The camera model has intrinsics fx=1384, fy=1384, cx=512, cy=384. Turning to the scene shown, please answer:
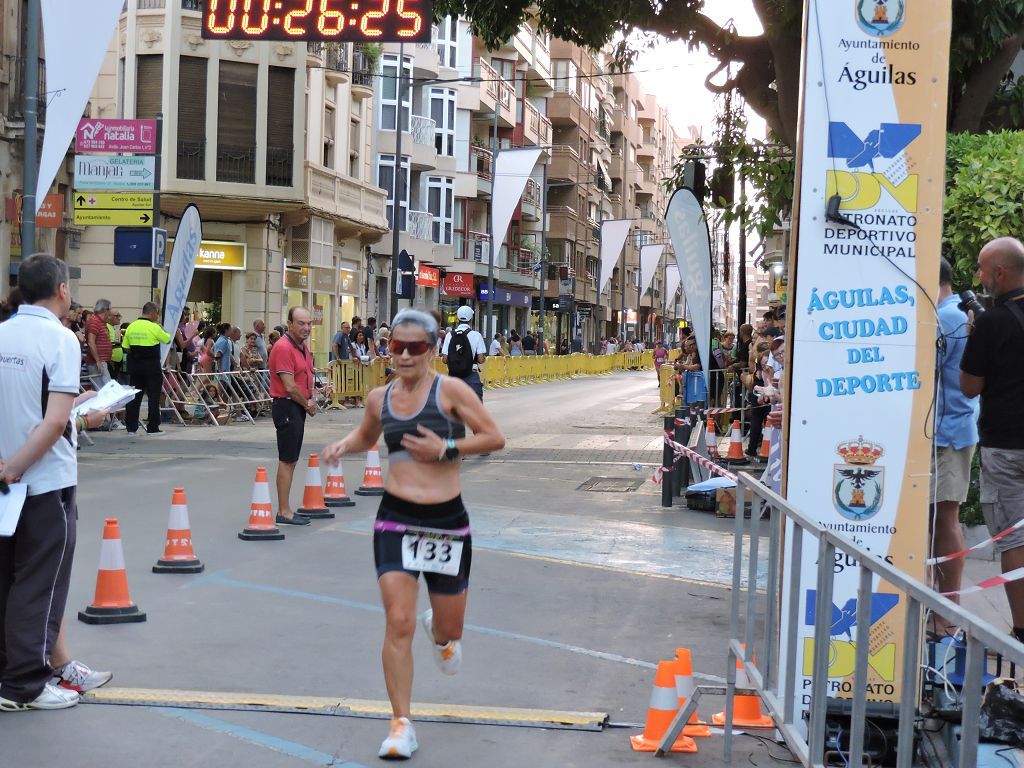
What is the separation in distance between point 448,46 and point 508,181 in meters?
20.1

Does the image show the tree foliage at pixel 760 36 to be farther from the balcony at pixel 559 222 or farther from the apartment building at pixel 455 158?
the balcony at pixel 559 222

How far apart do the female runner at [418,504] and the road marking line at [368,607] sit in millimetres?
1669

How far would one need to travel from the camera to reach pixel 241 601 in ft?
27.8

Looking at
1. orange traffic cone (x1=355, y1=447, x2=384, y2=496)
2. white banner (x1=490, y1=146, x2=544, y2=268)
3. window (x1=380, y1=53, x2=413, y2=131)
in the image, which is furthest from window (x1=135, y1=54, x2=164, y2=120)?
orange traffic cone (x1=355, y1=447, x2=384, y2=496)

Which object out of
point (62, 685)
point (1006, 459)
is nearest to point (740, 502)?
point (1006, 459)

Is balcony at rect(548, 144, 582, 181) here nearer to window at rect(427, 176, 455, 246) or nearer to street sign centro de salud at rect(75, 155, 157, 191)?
window at rect(427, 176, 455, 246)

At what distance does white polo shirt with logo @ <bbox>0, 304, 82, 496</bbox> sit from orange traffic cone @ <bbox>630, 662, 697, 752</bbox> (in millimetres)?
2594

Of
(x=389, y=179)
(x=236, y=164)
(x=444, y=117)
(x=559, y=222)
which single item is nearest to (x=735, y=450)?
(x=236, y=164)

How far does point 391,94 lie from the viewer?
50031 mm

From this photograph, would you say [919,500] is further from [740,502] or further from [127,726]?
[127,726]

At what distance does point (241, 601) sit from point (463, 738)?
3181mm

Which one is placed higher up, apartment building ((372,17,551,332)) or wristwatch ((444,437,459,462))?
apartment building ((372,17,551,332))

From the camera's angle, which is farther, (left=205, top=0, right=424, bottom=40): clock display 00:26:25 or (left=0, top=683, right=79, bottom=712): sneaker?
(left=205, top=0, right=424, bottom=40): clock display 00:26:25

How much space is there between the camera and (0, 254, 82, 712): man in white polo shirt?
18.9 ft
